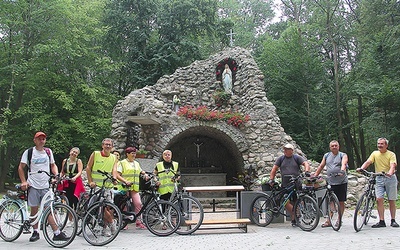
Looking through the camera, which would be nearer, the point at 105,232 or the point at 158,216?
the point at 105,232

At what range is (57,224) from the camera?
4.90m

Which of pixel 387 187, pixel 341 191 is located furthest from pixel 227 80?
pixel 387 187

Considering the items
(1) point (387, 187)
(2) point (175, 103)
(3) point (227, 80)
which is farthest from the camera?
(3) point (227, 80)

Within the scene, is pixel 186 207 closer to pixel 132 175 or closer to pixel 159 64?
pixel 132 175

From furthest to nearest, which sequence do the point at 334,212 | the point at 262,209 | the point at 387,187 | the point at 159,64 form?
the point at 159,64 < the point at 262,209 < the point at 387,187 < the point at 334,212

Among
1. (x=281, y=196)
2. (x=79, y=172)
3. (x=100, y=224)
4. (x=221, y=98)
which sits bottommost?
(x=100, y=224)

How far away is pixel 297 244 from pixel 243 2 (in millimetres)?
28912

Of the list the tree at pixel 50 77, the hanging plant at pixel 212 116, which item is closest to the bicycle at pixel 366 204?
the hanging plant at pixel 212 116

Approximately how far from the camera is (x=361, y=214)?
233 inches

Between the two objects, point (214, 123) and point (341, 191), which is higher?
point (214, 123)

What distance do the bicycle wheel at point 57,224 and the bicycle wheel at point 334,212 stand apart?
3930 millimetres

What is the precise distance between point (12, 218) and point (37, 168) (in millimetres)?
812

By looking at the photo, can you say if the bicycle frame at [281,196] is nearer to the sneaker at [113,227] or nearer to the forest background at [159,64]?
the sneaker at [113,227]

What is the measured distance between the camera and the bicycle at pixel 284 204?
19.6 feet
